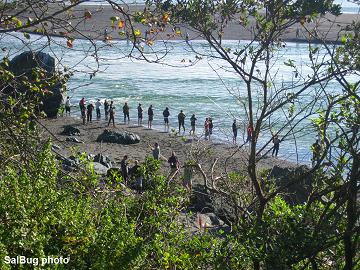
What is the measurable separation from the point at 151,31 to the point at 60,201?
2265mm

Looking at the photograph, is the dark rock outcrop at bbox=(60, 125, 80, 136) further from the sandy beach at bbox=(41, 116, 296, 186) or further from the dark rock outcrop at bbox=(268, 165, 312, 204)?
the dark rock outcrop at bbox=(268, 165, 312, 204)

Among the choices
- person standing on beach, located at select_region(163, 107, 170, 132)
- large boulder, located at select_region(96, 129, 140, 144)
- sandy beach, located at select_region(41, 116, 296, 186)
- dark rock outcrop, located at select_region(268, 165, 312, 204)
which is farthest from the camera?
person standing on beach, located at select_region(163, 107, 170, 132)

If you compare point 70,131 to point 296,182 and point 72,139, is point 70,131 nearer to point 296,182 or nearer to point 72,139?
point 72,139

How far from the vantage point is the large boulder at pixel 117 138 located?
85.1 ft

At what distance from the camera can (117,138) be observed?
2603 centimetres

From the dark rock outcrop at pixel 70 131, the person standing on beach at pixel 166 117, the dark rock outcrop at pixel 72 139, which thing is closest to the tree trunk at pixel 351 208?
the dark rock outcrop at pixel 72 139

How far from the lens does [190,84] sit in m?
40.8

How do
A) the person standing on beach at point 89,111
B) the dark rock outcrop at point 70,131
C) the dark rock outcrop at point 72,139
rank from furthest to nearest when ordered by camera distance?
1. the person standing on beach at point 89,111
2. the dark rock outcrop at point 70,131
3. the dark rock outcrop at point 72,139

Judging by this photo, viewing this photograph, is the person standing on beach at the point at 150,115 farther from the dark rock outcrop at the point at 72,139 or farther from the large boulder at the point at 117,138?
the dark rock outcrop at the point at 72,139

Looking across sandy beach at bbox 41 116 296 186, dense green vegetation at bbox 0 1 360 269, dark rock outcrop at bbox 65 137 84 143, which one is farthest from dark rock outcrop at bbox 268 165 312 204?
dark rock outcrop at bbox 65 137 84 143

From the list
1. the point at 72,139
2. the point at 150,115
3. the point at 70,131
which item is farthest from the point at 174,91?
the point at 72,139

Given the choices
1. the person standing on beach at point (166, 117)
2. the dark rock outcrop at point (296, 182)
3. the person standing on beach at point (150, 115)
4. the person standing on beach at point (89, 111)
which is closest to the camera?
the dark rock outcrop at point (296, 182)

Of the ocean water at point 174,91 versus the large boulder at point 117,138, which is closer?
the large boulder at point 117,138

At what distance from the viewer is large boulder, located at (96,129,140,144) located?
85.1ft
